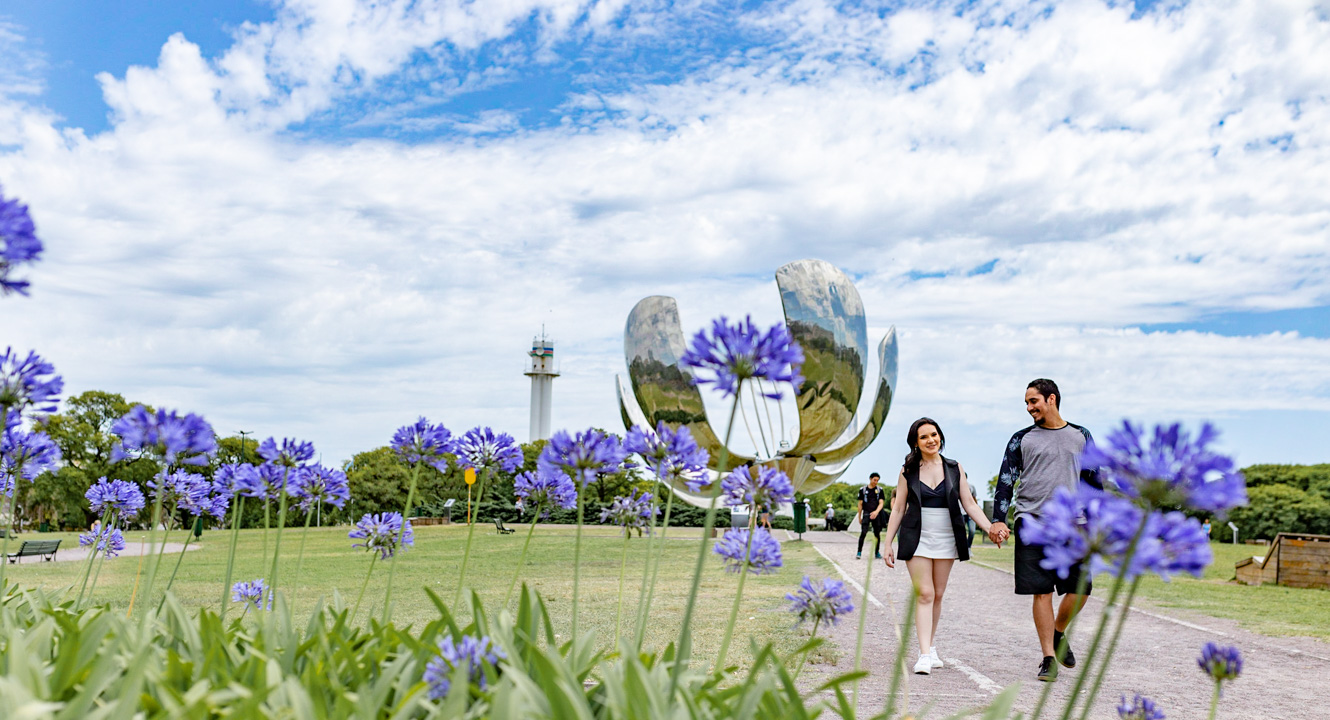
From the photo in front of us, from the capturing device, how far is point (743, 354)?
246 centimetres

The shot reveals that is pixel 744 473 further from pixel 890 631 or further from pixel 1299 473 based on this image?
pixel 1299 473

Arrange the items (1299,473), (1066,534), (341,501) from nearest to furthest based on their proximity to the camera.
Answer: (1066,534) → (341,501) → (1299,473)

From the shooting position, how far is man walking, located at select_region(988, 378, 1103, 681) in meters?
6.35

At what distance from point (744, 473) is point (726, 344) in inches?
47.1

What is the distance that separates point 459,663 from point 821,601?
4.69 feet

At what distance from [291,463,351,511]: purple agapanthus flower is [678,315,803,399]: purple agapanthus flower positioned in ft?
7.51

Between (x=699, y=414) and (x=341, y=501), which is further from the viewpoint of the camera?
(x=699, y=414)

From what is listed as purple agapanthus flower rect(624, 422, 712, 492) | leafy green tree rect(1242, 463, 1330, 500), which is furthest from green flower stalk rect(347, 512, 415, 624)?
leafy green tree rect(1242, 463, 1330, 500)

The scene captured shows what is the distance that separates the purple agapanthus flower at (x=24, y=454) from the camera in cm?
453

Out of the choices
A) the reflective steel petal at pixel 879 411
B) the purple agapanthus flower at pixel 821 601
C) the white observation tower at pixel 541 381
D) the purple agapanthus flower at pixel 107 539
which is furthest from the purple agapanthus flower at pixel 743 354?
the white observation tower at pixel 541 381

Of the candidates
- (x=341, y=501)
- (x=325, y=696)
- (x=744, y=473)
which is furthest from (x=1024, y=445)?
(x=325, y=696)

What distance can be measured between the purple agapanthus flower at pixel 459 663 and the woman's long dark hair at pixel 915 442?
4.64 metres

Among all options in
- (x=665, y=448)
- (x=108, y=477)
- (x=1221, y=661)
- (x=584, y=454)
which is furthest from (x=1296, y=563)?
(x=108, y=477)

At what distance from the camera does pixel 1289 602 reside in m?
13.1
